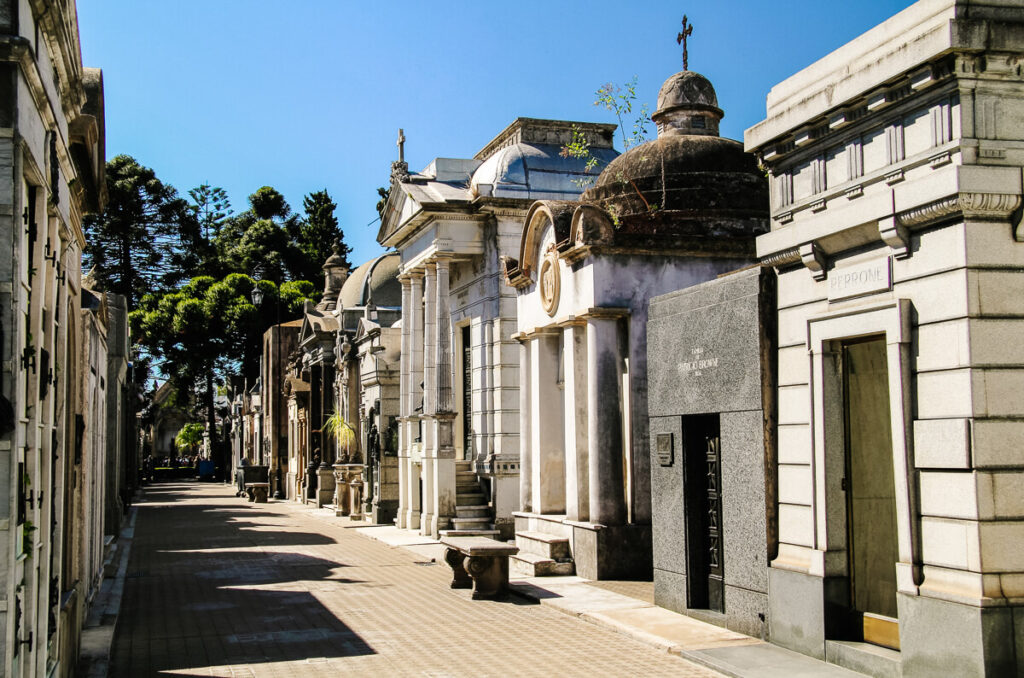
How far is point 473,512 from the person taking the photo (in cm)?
1962

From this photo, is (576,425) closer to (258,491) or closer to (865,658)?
(865,658)

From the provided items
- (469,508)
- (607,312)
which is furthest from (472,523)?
(607,312)

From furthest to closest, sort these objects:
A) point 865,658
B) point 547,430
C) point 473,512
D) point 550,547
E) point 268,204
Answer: point 268,204 → point 473,512 → point 547,430 → point 550,547 → point 865,658

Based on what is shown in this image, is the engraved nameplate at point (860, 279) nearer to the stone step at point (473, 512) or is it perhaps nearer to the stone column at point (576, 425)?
the stone column at point (576, 425)

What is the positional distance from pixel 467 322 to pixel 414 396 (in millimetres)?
2080

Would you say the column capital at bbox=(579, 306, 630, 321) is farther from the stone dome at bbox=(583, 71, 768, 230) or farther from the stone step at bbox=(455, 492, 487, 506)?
the stone step at bbox=(455, 492, 487, 506)

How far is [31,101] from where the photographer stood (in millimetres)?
5441

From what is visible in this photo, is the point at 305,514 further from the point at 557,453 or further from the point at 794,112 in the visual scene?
the point at 794,112

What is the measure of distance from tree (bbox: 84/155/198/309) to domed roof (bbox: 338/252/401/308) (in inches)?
833

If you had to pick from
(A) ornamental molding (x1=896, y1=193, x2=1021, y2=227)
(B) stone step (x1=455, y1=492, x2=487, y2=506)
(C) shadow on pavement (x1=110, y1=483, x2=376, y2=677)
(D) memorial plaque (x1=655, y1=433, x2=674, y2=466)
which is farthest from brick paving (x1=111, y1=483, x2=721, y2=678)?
(A) ornamental molding (x1=896, y1=193, x2=1021, y2=227)

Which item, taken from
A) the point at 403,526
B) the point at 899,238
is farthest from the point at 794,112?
the point at 403,526

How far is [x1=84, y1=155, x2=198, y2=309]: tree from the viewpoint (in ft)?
165

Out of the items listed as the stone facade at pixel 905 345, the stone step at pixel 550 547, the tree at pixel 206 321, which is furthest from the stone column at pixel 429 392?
the tree at pixel 206 321

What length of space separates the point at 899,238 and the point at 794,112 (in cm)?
166
